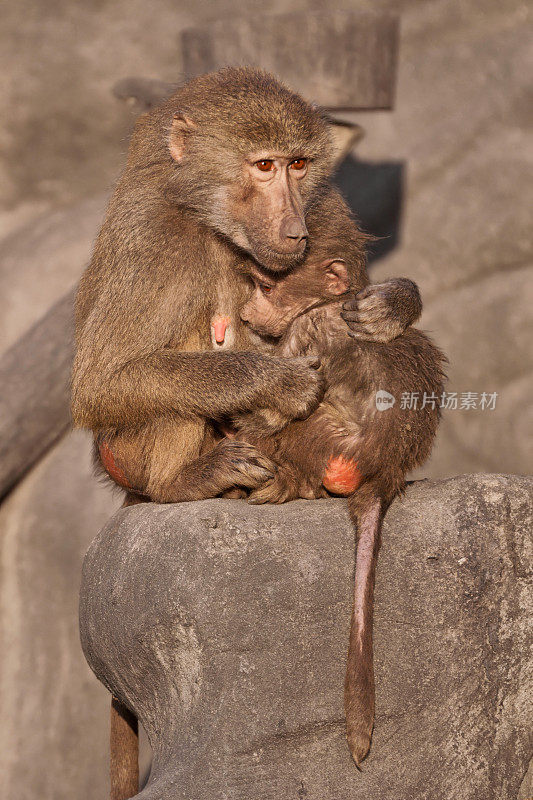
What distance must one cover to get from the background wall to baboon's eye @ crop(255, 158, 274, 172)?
2511mm

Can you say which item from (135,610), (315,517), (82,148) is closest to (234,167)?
(315,517)

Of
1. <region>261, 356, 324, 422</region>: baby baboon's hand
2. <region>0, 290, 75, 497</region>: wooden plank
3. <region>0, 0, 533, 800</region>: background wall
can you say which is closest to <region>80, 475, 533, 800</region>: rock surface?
<region>261, 356, 324, 422</region>: baby baboon's hand

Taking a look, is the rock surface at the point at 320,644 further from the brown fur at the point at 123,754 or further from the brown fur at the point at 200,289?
the brown fur at the point at 123,754

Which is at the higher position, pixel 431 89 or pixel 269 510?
pixel 431 89

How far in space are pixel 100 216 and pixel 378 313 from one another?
9.44 feet

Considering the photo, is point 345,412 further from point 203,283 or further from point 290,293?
point 203,283

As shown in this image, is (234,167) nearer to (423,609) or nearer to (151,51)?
(423,609)

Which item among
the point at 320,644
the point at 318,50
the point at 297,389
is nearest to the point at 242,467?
the point at 297,389

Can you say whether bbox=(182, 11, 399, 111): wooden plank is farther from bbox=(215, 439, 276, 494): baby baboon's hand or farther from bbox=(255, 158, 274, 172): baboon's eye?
bbox=(215, 439, 276, 494): baby baboon's hand

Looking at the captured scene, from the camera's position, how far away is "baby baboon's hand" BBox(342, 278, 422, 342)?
7.89 ft

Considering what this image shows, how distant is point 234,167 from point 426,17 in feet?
10.9

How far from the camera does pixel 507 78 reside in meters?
5.39

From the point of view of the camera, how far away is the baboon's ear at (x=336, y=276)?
2559mm

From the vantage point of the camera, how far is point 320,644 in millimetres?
2189
